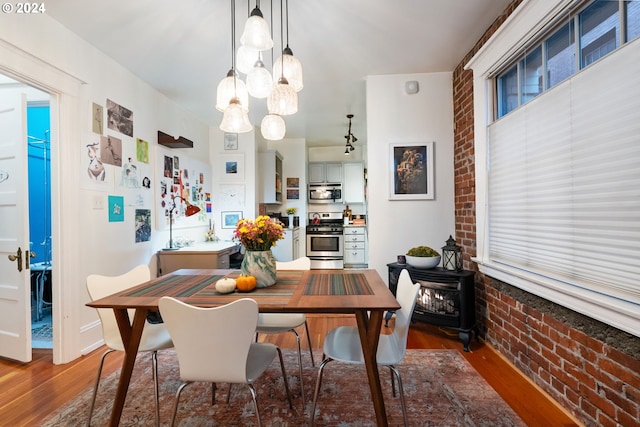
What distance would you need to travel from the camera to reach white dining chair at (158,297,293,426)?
1162mm

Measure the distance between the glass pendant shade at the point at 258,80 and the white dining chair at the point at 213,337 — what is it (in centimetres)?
116

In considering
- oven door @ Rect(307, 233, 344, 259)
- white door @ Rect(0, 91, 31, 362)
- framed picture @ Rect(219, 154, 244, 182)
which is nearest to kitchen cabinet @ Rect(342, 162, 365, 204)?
oven door @ Rect(307, 233, 344, 259)

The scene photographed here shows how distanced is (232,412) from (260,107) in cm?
343

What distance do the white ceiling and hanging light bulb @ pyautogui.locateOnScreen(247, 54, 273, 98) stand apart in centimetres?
72

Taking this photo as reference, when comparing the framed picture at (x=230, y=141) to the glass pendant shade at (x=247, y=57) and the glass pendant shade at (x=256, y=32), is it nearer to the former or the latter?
the glass pendant shade at (x=247, y=57)

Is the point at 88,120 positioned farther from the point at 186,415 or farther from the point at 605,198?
the point at 605,198

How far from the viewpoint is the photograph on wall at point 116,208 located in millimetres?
2660

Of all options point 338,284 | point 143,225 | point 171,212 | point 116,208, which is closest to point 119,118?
point 116,208

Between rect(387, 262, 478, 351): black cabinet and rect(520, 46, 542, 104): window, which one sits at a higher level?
rect(520, 46, 542, 104): window

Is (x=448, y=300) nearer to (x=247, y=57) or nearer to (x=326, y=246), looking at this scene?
(x=247, y=57)

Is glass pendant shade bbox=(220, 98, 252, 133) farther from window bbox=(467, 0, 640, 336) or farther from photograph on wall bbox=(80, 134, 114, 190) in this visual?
window bbox=(467, 0, 640, 336)

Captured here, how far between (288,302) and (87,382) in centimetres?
177

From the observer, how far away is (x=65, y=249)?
2266 mm

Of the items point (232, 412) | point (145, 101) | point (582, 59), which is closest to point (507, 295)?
point (582, 59)
